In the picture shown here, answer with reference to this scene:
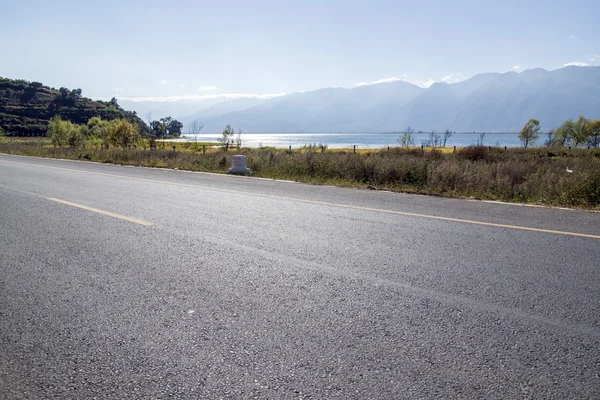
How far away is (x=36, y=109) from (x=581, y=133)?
539ft

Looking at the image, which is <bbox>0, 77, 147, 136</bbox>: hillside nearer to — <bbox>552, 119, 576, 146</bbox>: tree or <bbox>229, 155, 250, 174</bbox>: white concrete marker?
<bbox>229, 155, 250, 174</bbox>: white concrete marker

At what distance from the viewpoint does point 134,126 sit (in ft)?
173

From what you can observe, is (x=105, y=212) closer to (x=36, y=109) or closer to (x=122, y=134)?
(x=122, y=134)

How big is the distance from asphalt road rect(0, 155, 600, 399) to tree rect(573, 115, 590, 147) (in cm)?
8797

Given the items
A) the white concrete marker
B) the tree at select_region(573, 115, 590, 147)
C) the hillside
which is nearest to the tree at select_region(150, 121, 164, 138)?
the hillside

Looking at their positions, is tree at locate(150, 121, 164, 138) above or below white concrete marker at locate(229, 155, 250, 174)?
above

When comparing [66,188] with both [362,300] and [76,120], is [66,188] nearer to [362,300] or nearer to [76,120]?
[362,300]

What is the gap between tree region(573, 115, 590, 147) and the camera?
253ft

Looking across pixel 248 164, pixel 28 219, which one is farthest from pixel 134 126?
pixel 28 219

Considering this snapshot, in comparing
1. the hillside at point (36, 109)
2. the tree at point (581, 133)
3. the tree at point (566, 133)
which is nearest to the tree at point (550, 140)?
the tree at point (581, 133)

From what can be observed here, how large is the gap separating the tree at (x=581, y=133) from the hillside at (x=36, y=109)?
98.8 m

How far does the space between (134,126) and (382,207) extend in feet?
170

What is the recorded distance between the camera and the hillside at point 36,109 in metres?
121

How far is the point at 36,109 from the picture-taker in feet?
466
